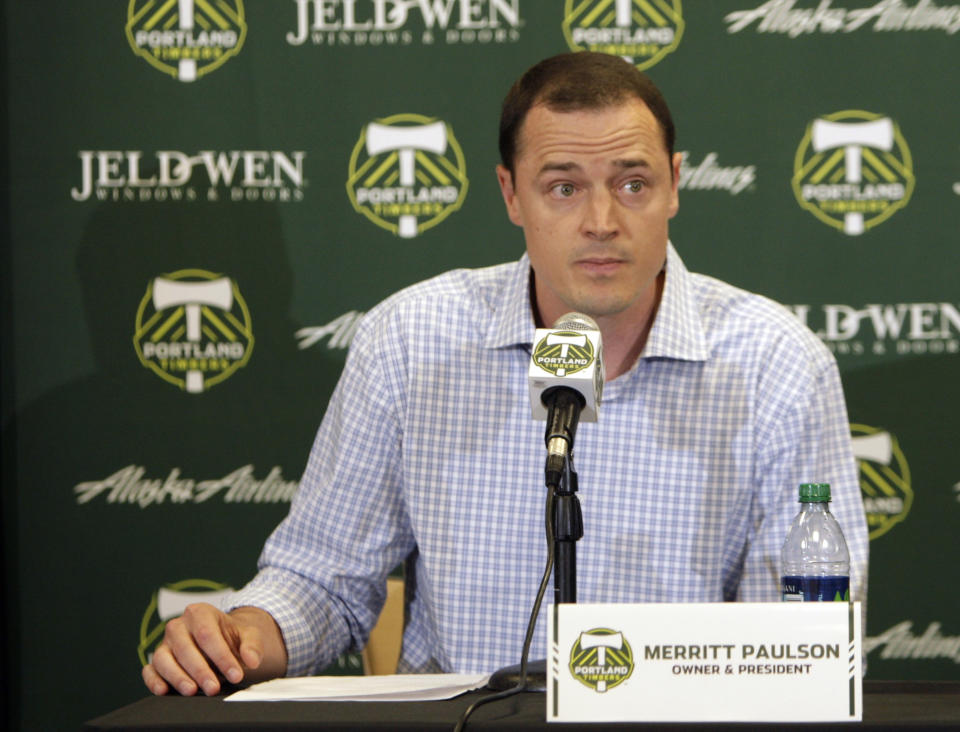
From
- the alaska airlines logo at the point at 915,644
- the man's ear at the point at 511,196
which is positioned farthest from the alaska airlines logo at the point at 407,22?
the alaska airlines logo at the point at 915,644

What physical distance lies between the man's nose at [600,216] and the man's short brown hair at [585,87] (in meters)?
0.15

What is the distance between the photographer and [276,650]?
163 cm

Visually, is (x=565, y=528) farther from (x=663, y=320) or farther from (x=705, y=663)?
(x=663, y=320)

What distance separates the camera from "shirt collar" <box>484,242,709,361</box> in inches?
77.6

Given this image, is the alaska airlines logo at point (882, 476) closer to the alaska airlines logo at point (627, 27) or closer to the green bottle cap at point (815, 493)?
the alaska airlines logo at point (627, 27)

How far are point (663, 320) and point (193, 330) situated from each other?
1480 millimetres

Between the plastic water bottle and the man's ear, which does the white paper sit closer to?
the plastic water bottle

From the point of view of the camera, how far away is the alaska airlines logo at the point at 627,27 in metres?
2.96

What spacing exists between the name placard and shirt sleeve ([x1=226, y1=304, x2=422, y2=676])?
91 centimetres

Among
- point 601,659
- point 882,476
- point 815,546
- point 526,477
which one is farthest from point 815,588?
point 882,476

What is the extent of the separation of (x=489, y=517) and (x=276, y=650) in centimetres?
47

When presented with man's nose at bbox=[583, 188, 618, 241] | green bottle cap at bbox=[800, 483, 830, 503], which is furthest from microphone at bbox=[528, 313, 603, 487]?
man's nose at bbox=[583, 188, 618, 241]

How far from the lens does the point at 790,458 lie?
1.89m

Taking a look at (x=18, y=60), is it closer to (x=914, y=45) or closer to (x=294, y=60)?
(x=294, y=60)
